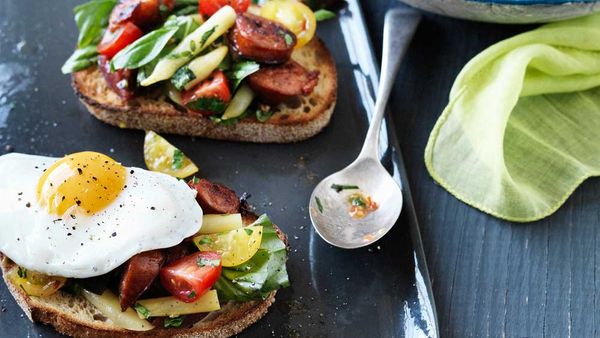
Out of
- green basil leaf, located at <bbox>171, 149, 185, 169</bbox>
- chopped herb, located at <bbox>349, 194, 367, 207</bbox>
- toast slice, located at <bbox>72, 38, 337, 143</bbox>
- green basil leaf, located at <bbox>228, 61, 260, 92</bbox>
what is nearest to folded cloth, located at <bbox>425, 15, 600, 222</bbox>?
chopped herb, located at <bbox>349, 194, 367, 207</bbox>

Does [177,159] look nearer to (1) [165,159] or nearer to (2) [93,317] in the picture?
(1) [165,159]

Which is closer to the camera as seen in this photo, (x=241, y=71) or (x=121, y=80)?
(x=241, y=71)

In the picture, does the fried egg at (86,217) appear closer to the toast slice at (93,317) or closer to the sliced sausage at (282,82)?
the toast slice at (93,317)

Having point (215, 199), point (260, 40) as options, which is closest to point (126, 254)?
point (215, 199)

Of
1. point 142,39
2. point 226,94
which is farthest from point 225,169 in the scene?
point 142,39

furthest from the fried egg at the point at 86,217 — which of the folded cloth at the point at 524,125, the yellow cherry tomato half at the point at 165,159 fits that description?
the folded cloth at the point at 524,125

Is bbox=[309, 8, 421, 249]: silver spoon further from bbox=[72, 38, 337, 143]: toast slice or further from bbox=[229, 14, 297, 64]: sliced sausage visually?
bbox=[229, 14, 297, 64]: sliced sausage

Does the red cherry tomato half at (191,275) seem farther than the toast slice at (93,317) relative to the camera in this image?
No
